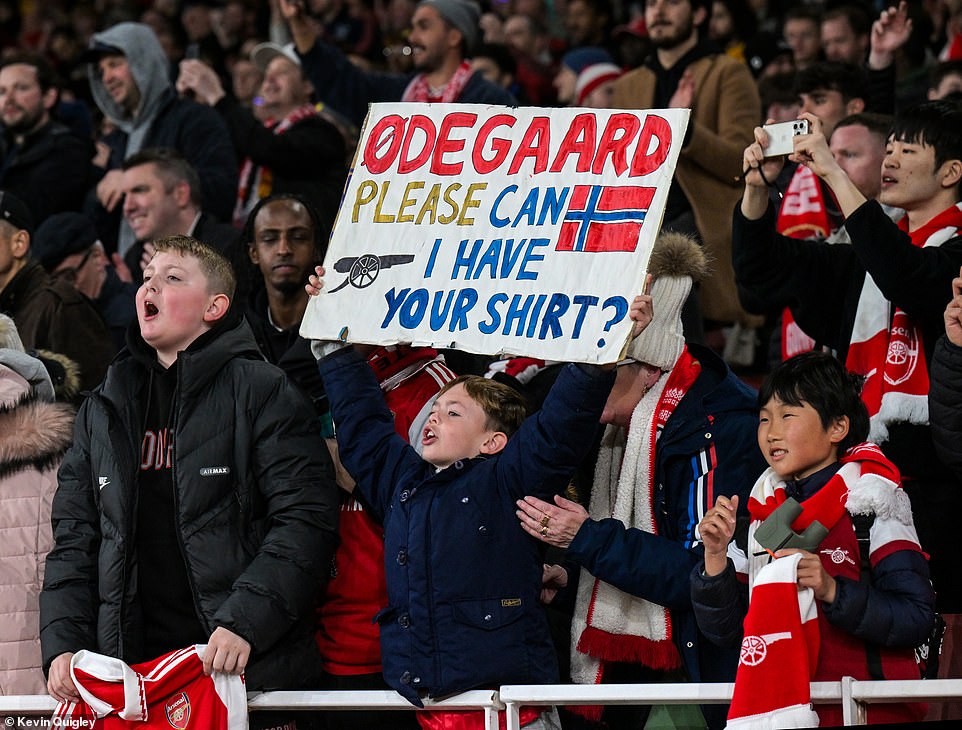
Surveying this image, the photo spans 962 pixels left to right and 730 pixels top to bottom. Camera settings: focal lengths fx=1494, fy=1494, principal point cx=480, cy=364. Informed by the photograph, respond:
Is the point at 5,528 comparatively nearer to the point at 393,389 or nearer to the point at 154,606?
the point at 154,606

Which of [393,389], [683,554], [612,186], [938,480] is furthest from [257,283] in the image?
[938,480]

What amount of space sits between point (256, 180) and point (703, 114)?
95.3 inches

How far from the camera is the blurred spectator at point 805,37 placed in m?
9.05

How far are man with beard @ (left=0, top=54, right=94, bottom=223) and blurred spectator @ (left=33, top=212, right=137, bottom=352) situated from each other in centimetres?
134

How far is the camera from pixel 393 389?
16.0 ft

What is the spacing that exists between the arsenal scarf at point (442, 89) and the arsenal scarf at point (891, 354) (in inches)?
141

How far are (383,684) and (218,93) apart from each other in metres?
4.74

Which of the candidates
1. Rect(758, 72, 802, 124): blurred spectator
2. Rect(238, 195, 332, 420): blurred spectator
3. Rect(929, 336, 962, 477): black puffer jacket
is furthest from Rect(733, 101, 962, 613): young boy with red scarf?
Rect(758, 72, 802, 124): blurred spectator

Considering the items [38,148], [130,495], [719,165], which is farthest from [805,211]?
[38,148]

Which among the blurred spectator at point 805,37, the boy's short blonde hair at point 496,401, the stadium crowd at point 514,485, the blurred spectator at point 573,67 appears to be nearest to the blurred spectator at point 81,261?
the stadium crowd at point 514,485

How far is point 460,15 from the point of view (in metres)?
8.22

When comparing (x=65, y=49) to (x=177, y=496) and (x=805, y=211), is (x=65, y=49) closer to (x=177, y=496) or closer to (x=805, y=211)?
(x=805, y=211)

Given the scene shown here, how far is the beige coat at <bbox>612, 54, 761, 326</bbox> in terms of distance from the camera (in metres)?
6.84

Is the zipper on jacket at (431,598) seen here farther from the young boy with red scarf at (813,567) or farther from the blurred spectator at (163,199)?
the blurred spectator at (163,199)
